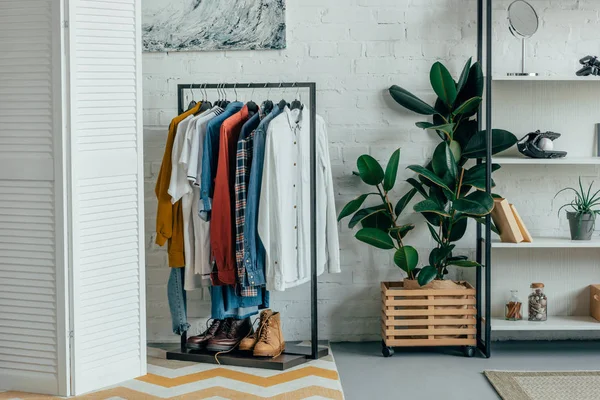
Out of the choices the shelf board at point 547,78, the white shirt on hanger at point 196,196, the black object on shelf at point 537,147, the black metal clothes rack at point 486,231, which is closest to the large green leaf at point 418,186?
the black metal clothes rack at point 486,231

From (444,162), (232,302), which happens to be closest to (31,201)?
(232,302)

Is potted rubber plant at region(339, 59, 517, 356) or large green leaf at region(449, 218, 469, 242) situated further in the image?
large green leaf at region(449, 218, 469, 242)

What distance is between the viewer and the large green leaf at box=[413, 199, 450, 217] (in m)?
3.82

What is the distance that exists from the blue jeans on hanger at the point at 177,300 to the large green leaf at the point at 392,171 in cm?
116

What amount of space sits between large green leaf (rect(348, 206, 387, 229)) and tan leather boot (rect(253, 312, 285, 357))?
2.03 feet

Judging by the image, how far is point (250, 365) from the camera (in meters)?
3.83

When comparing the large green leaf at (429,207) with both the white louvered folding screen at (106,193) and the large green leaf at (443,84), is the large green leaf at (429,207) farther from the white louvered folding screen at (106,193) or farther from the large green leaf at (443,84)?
the white louvered folding screen at (106,193)

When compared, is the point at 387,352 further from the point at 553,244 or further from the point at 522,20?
the point at 522,20

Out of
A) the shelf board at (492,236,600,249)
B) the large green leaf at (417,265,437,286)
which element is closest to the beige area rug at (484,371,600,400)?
the large green leaf at (417,265,437,286)

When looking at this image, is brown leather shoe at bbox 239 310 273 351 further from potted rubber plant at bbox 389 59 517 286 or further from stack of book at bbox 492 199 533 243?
stack of book at bbox 492 199 533 243

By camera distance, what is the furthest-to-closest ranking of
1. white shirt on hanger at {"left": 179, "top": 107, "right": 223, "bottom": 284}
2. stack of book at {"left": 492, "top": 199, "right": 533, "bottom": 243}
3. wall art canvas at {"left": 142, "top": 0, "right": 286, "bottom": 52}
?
wall art canvas at {"left": 142, "top": 0, "right": 286, "bottom": 52} → stack of book at {"left": 492, "top": 199, "right": 533, "bottom": 243} → white shirt on hanger at {"left": 179, "top": 107, "right": 223, "bottom": 284}

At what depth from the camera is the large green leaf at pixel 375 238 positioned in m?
3.97

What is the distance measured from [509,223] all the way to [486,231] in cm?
15

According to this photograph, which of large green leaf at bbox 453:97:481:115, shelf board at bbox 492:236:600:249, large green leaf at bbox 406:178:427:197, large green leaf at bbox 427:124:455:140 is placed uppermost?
large green leaf at bbox 453:97:481:115
